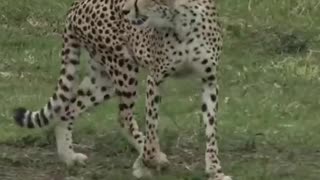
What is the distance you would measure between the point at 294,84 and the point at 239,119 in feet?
4.83

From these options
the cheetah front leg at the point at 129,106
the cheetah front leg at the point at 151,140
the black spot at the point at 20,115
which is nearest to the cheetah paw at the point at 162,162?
the cheetah front leg at the point at 151,140

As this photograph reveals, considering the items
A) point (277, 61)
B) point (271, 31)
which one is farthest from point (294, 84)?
point (271, 31)

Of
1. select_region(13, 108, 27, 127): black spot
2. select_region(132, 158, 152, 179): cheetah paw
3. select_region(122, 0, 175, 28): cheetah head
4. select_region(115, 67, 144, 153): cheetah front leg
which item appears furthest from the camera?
select_region(13, 108, 27, 127): black spot

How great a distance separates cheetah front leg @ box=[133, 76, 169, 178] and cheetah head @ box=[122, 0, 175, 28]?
1.27 ft

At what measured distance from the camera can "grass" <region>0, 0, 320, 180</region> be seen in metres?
6.84

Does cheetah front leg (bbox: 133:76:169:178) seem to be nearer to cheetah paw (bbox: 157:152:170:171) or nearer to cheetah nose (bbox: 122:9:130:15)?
cheetah paw (bbox: 157:152:170:171)

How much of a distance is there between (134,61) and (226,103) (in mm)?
2365

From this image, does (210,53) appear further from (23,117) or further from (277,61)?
(277,61)

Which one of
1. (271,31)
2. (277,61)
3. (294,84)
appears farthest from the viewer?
(271,31)

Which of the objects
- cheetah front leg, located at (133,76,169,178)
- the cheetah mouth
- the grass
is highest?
the cheetah mouth

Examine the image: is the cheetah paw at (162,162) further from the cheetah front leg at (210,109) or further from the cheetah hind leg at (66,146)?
the cheetah hind leg at (66,146)

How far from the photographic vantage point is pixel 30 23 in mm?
12148

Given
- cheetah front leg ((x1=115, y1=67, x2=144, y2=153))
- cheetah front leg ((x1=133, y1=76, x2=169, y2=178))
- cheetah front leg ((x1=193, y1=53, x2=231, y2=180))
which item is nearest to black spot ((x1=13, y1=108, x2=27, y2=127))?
Result: cheetah front leg ((x1=115, y1=67, x2=144, y2=153))

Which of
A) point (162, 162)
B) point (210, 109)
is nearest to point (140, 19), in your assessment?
point (210, 109)
